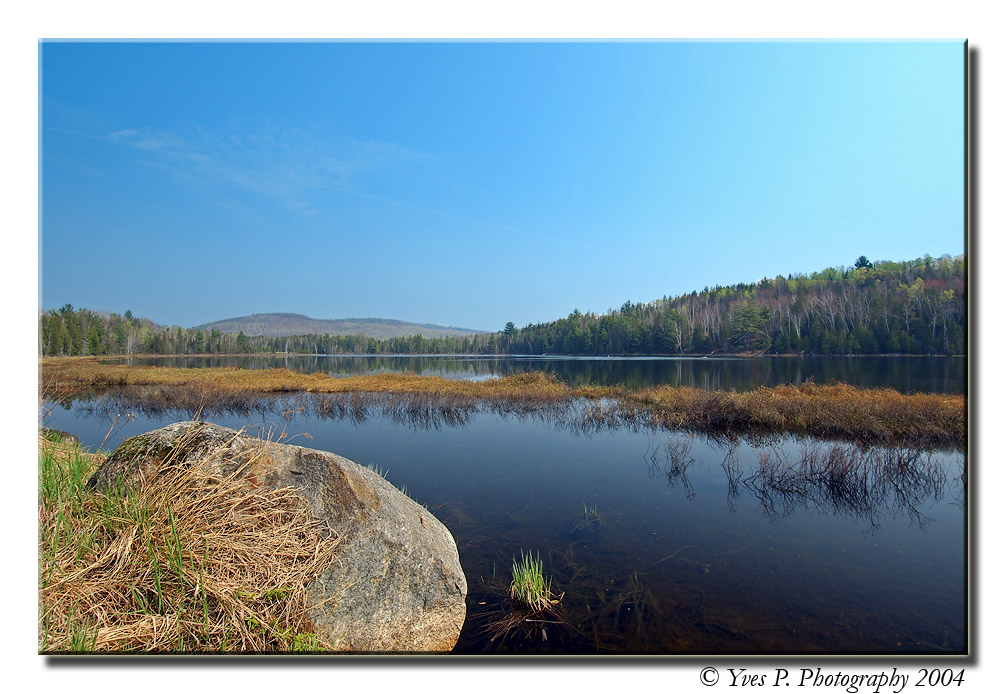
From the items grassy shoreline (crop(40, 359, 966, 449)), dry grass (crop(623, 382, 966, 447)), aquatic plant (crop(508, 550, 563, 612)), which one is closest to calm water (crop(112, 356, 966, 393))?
dry grass (crop(623, 382, 966, 447))

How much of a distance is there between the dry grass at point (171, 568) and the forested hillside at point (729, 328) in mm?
1407

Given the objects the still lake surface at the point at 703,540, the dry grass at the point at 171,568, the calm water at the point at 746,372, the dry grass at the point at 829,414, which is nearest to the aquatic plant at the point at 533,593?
the still lake surface at the point at 703,540

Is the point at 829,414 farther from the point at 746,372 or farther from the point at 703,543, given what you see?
the point at 746,372

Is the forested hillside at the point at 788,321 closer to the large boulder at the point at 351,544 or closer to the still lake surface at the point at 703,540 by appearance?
the still lake surface at the point at 703,540

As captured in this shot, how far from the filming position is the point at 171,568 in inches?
111

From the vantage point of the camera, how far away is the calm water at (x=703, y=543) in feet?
12.8

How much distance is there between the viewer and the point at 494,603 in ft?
13.9

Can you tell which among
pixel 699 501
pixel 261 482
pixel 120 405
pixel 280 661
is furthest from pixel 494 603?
pixel 120 405

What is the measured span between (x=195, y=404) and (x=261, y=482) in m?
20.0

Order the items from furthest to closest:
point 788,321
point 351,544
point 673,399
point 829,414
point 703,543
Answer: point 788,321 → point 673,399 → point 829,414 → point 703,543 → point 351,544

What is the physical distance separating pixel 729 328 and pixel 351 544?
252 feet

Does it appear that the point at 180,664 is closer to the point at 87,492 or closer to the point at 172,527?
the point at 172,527

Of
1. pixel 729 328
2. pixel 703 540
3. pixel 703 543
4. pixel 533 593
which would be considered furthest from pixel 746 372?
pixel 729 328
